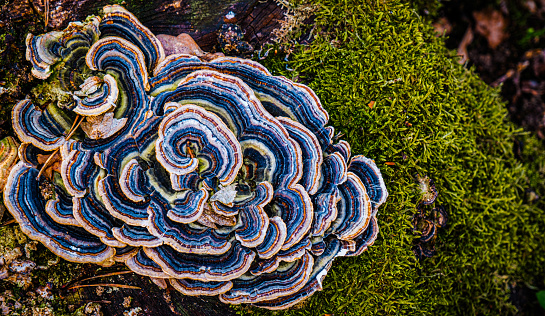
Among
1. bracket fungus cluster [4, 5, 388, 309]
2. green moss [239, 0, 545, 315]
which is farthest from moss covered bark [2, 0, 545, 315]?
bracket fungus cluster [4, 5, 388, 309]

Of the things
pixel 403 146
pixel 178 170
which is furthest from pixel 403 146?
pixel 178 170

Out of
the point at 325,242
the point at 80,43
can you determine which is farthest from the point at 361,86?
the point at 80,43

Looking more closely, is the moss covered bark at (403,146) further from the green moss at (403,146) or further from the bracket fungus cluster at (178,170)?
the bracket fungus cluster at (178,170)

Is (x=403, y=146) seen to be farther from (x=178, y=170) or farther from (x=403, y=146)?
(x=178, y=170)

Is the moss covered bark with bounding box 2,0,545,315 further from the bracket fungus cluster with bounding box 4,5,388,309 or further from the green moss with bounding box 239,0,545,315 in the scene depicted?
the bracket fungus cluster with bounding box 4,5,388,309

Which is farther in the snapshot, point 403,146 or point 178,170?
point 403,146

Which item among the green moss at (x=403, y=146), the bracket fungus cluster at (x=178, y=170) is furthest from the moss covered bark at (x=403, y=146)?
the bracket fungus cluster at (x=178, y=170)
